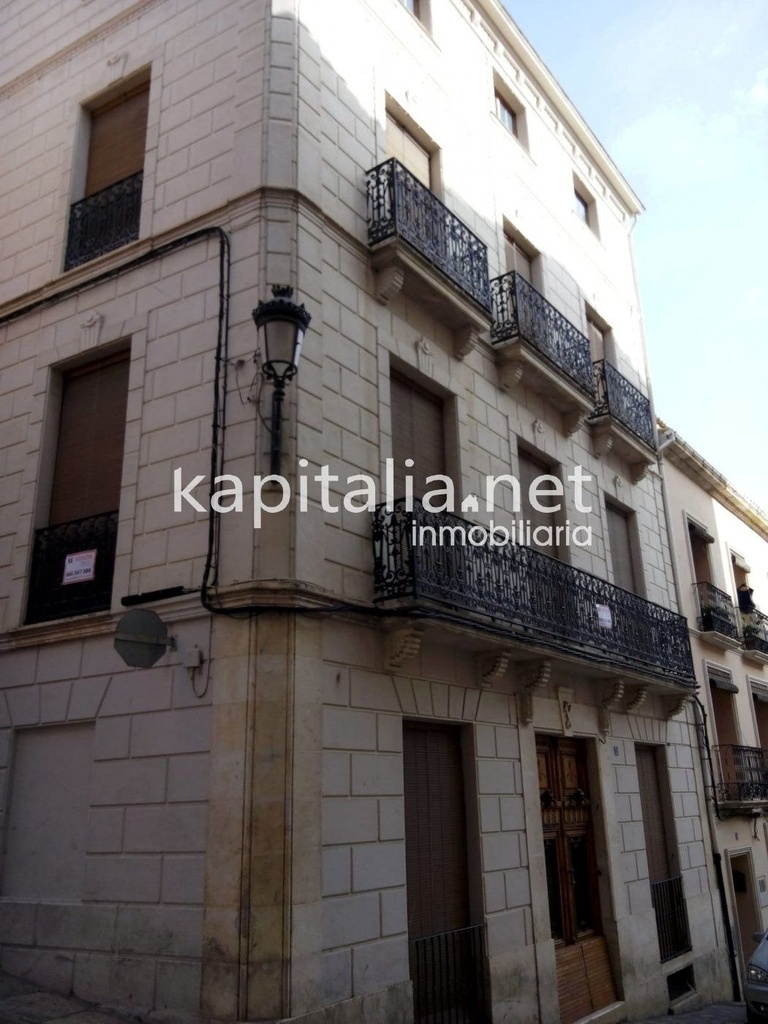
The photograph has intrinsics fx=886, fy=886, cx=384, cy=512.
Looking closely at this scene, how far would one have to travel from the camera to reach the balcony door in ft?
33.6

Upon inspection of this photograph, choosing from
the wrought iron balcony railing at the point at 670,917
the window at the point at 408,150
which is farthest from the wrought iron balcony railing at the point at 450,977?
the window at the point at 408,150

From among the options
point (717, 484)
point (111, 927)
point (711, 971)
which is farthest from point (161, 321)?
point (717, 484)

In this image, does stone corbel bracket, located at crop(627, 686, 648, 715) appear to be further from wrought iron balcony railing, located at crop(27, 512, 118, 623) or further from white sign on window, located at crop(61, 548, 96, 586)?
white sign on window, located at crop(61, 548, 96, 586)

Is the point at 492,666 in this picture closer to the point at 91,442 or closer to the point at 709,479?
the point at 91,442

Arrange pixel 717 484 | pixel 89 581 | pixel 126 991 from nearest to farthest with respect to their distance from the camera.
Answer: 1. pixel 126 991
2. pixel 89 581
3. pixel 717 484

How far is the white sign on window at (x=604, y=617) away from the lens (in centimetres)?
1162

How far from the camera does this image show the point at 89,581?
8.66 m

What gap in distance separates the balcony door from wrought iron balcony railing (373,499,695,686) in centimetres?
152

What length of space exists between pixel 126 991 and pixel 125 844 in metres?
1.10

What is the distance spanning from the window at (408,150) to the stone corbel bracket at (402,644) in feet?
19.9

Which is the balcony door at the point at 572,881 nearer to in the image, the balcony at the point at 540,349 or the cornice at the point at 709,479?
the balcony at the point at 540,349

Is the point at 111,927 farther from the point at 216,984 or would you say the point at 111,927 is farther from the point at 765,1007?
the point at 765,1007

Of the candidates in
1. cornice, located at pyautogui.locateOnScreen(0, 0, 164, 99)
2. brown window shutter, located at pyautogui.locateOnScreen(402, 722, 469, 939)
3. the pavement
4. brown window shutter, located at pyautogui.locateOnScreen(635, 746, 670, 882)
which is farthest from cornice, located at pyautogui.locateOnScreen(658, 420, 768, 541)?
the pavement

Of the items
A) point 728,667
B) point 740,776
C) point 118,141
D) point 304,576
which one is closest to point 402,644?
point 304,576
